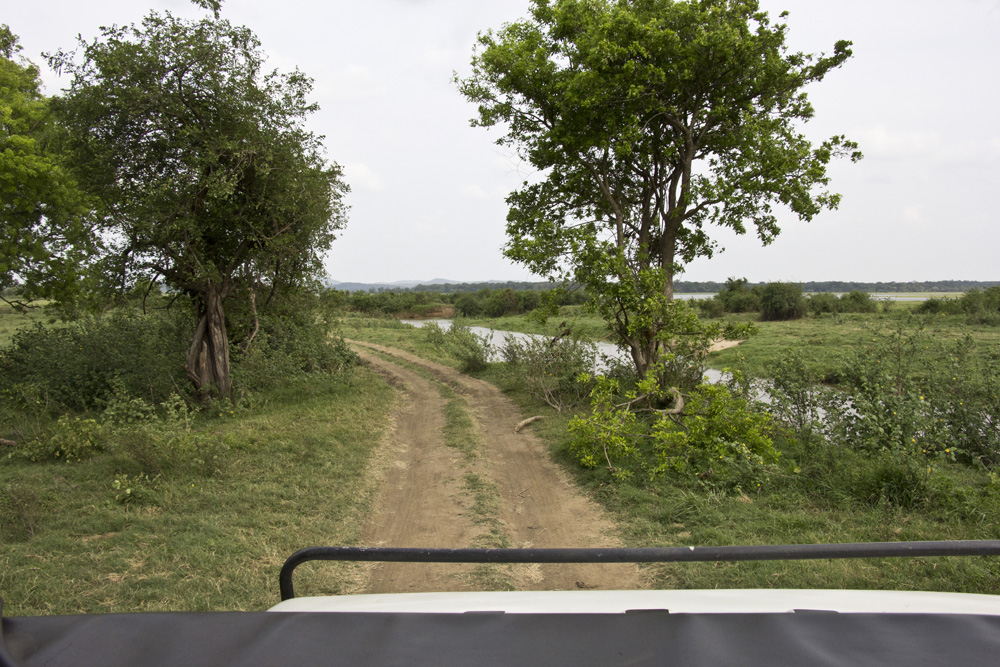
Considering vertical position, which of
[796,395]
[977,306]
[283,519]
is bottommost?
[283,519]

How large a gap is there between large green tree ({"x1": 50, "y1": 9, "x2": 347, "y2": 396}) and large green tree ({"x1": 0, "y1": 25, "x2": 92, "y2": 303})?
92.0 inches

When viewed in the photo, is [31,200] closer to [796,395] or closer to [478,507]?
[478,507]

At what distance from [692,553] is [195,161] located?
10013 millimetres

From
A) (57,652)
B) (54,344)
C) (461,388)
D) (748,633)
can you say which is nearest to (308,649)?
(57,652)

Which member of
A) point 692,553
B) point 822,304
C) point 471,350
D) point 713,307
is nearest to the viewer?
point 692,553

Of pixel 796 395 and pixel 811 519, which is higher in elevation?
pixel 796 395

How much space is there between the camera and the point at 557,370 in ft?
40.6

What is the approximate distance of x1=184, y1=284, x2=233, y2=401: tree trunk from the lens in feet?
34.8

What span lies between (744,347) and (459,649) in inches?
902

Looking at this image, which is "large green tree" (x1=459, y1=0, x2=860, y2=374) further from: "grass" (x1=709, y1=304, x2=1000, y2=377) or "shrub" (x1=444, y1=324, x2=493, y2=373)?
"shrub" (x1=444, y1=324, x2=493, y2=373)

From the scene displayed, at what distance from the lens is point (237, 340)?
1324 centimetres

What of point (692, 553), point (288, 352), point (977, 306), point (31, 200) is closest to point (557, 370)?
point (288, 352)

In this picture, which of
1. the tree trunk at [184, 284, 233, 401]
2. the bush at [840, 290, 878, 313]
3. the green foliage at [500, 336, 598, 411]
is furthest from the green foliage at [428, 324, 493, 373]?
the bush at [840, 290, 878, 313]

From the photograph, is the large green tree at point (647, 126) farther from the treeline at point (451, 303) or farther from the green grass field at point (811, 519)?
the treeline at point (451, 303)
